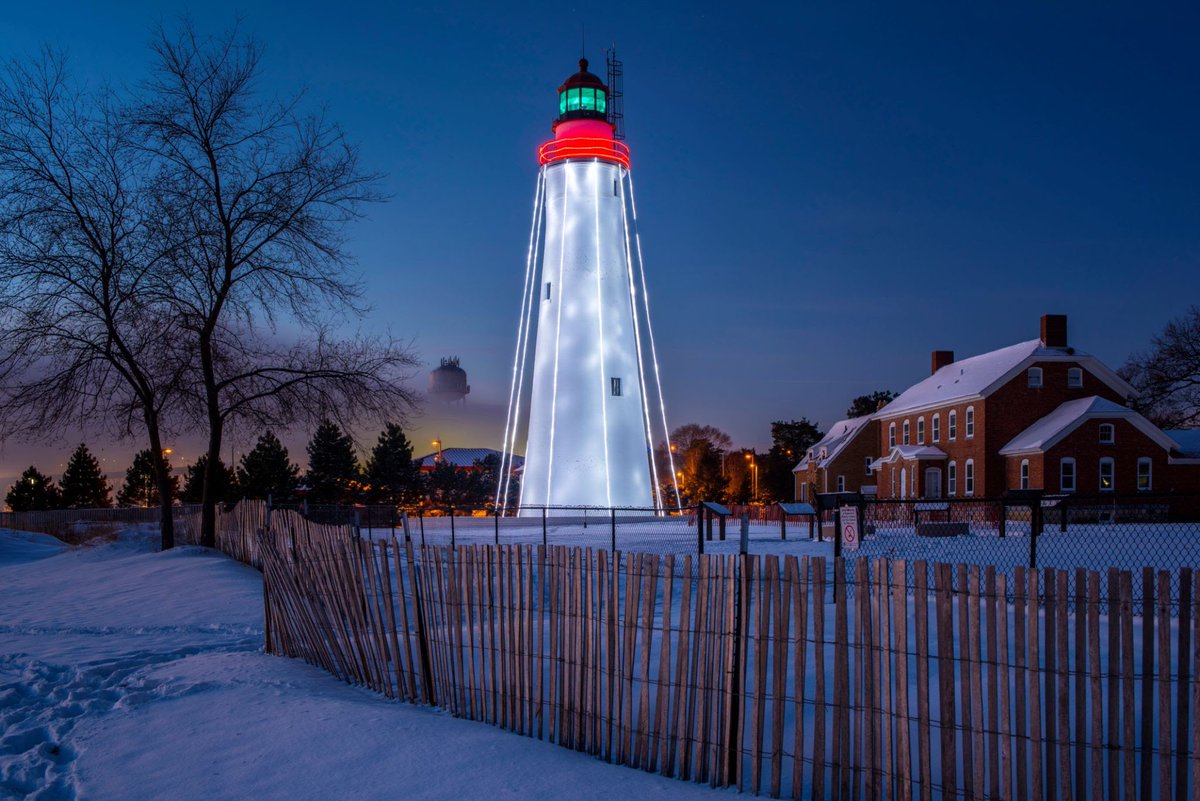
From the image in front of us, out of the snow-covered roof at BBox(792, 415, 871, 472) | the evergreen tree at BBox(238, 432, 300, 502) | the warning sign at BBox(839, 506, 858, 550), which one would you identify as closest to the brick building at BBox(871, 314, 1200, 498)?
the snow-covered roof at BBox(792, 415, 871, 472)

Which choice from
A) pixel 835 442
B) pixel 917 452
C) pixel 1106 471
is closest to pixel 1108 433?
pixel 1106 471

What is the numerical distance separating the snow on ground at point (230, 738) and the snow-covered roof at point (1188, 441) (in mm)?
39713

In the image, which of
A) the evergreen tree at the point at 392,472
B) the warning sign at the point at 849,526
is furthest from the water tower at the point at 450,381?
the warning sign at the point at 849,526

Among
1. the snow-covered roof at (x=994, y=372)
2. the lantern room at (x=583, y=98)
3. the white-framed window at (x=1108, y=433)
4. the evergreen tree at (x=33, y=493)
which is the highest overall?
the lantern room at (x=583, y=98)

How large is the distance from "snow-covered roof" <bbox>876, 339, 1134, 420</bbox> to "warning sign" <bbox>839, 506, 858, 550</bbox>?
26758mm

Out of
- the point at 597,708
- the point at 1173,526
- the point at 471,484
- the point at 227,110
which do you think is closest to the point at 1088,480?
the point at 1173,526

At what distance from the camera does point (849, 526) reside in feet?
55.1

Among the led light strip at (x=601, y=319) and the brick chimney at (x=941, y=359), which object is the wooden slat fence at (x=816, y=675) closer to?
the led light strip at (x=601, y=319)

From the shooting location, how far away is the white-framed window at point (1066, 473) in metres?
38.1

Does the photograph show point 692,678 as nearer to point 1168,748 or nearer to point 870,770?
point 870,770

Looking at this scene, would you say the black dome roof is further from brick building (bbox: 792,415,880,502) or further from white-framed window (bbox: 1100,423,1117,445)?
brick building (bbox: 792,415,880,502)

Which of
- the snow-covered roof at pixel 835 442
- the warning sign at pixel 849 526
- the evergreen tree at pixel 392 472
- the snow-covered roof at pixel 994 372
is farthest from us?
the evergreen tree at pixel 392 472

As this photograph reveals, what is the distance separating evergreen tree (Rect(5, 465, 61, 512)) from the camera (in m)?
88.2

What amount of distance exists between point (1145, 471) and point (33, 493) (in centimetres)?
9070
